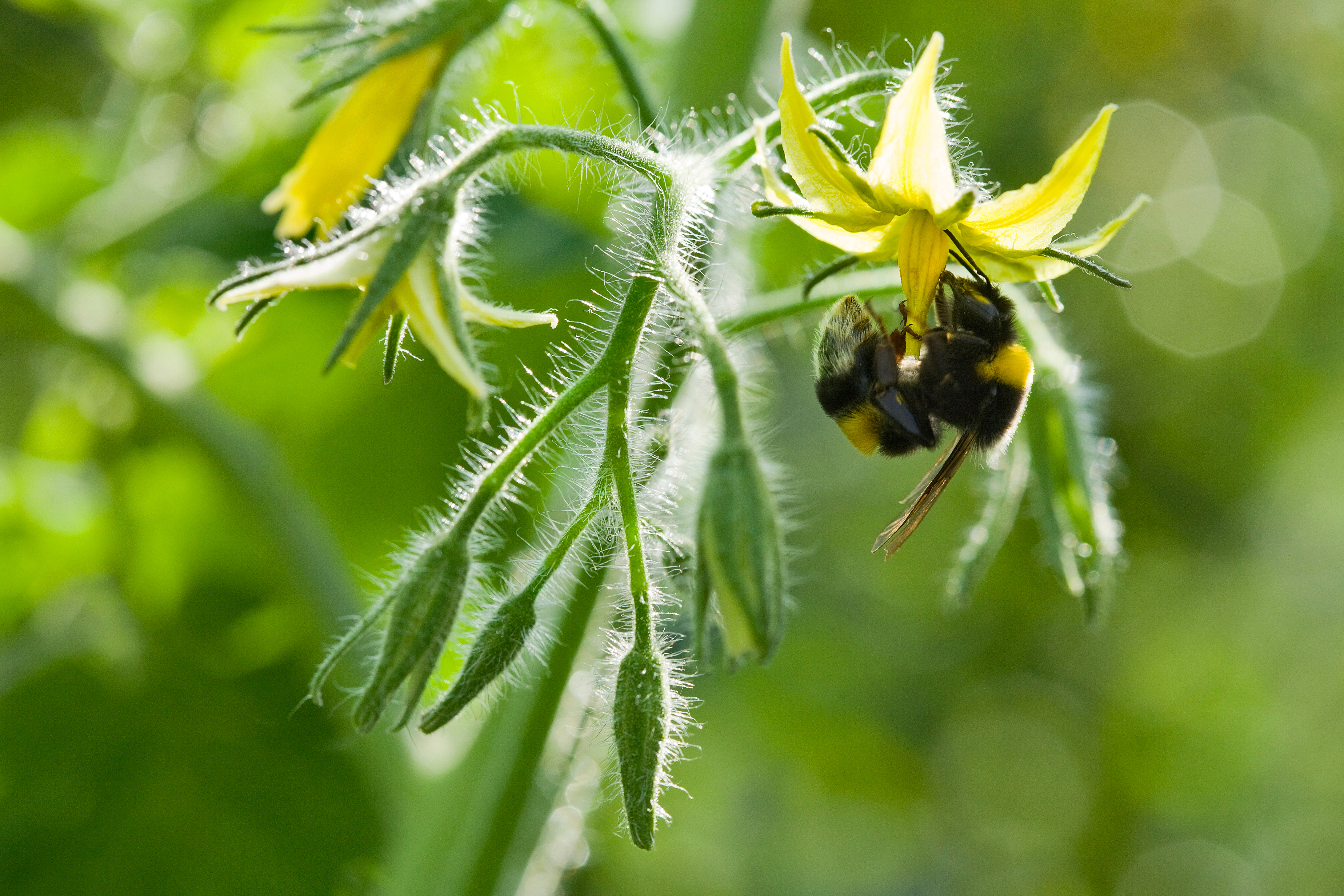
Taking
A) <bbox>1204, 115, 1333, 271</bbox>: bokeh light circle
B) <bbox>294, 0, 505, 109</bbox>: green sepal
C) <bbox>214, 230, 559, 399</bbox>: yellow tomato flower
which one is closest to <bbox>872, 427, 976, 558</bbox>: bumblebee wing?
<bbox>214, 230, 559, 399</bbox>: yellow tomato flower

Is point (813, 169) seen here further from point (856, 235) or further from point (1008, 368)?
point (1008, 368)

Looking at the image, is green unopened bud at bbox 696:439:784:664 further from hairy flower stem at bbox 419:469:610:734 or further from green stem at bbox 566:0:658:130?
green stem at bbox 566:0:658:130

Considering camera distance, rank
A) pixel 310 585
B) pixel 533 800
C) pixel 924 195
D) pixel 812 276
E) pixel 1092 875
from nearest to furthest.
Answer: pixel 924 195 → pixel 812 276 → pixel 533 800 → pixel 310 585 → pixel 1092 875

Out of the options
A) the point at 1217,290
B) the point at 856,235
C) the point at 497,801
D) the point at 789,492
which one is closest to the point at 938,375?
the point at 856,235

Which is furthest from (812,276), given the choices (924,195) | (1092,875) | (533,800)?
(1092,875)

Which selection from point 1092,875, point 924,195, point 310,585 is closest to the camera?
point 924,195

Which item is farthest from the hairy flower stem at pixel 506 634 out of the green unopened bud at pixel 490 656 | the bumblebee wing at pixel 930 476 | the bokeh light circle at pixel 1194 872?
the bokeh light circle at pixel 1194 872

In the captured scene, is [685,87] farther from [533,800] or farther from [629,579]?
[533,800]
